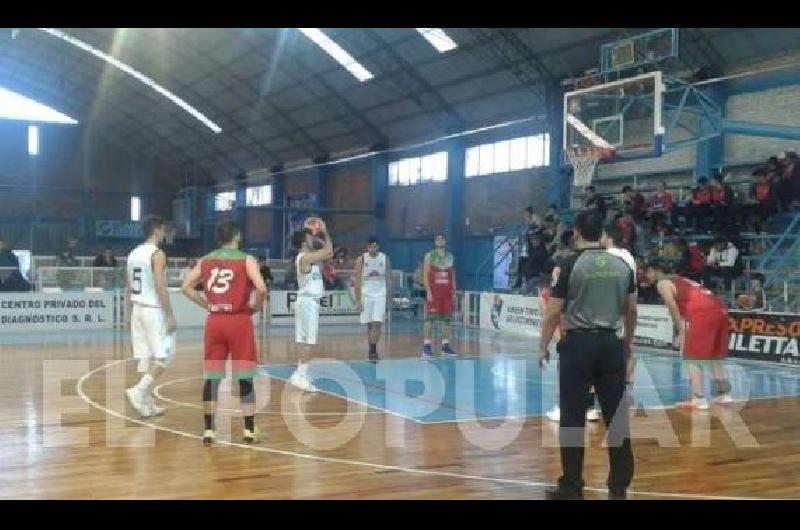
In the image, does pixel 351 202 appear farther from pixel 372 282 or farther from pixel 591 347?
pixel 591 347

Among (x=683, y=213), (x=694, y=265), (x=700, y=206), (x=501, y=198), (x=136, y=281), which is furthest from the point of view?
(x=501, y=198)

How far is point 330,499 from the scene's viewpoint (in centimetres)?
564

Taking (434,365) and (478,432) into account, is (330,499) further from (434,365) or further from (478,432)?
(434,365)

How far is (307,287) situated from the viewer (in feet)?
33.6

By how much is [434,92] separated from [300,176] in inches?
553

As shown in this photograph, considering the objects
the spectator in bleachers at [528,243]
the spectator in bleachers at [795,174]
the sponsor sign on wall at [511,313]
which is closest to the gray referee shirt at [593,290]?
the spectator in bleachers at [795,174]

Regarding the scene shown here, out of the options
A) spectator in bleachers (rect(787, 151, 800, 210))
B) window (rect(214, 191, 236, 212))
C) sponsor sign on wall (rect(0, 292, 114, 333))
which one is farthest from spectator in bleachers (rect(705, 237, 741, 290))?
window (rect(214, 191, 236, 212))

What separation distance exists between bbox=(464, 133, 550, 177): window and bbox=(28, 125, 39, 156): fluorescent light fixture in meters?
24.7

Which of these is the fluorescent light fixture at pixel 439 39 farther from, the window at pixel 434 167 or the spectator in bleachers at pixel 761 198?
the spectator in bleachers at pixel 761 198

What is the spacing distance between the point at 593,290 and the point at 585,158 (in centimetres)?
1341

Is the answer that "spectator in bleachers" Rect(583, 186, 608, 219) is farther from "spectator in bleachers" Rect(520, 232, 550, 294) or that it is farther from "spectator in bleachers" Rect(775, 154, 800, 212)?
"spectator in bleachers" Rect(775, 154, 800, 212)

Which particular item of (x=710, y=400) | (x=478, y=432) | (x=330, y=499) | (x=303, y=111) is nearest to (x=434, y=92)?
(x=303, y=111)

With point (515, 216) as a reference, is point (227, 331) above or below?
below

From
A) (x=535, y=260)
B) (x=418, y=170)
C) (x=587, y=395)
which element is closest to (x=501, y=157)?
(x=418, y=170)
